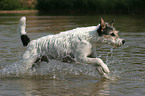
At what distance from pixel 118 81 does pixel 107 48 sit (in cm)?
627

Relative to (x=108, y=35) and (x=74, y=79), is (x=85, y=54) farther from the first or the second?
(x=74, y=79)

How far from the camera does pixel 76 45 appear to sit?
9.28m

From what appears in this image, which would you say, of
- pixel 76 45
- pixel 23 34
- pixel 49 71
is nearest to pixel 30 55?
pixel 23 34

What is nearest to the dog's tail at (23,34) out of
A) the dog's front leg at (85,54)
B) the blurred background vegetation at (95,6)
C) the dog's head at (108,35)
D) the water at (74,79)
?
the water at (74,79)

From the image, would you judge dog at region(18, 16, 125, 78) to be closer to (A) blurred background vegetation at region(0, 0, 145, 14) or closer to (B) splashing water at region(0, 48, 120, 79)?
(B) splashing water at region(0, 48, 120, 79)

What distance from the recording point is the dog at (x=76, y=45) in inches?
361

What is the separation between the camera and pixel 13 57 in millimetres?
13125

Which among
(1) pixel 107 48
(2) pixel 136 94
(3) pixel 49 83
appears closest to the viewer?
(2) pixel 136 94

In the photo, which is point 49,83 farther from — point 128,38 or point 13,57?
point 128,38

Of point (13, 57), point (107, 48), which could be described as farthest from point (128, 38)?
point (13, 57)

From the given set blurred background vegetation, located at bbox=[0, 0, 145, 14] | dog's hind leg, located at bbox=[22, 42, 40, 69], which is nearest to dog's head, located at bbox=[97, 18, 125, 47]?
dog's hind leg, located at bbox=[22, 42, 40, 69]

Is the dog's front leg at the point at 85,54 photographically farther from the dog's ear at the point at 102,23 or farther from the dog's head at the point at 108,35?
the dog's ear at the point at 102,23

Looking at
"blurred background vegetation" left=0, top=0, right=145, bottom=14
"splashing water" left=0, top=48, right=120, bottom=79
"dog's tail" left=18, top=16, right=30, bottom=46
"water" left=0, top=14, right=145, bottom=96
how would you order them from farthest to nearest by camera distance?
1. "blurred background vegetation" left=0, top=0, right=145, bottom=14
2. "splashing water" left=0, top=48, right=120, bottom=79
3. "dog's tail" left=18, top=16, right=30, bottom=46
4. "water" left=0, top=14, right=145, bottom=96

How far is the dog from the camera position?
9.16 metres
